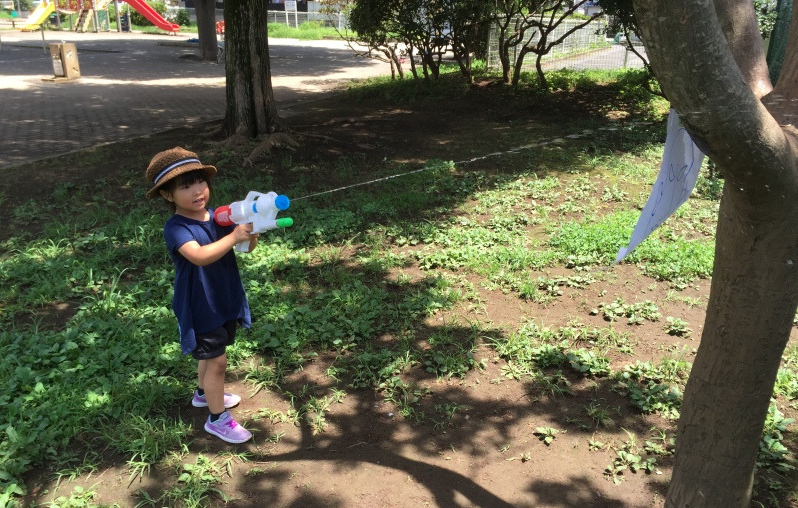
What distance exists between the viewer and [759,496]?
2615mm

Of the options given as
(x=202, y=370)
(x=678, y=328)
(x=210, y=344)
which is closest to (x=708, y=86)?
(x=210, y=344)

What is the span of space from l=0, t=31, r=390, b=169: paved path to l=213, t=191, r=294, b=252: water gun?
6.48m

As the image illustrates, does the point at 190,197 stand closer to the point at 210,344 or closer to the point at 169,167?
the point at 169,167

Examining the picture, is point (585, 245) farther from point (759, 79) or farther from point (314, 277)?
point (759, 79)

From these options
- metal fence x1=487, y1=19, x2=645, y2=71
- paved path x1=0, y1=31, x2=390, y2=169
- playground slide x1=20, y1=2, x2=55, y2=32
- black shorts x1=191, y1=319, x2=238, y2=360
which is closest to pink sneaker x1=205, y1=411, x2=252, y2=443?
black shorts x1=191, y1=319, x2=238, y2=360

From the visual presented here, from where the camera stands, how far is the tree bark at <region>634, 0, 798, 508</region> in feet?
5.00

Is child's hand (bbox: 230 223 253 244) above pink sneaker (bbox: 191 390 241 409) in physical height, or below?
above

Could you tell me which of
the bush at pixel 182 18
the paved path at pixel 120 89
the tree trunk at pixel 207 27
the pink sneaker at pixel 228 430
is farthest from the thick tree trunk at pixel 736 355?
the bush at pixel 182 18

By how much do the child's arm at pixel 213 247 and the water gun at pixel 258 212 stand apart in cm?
4

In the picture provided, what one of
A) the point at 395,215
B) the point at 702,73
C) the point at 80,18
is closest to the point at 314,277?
the point at 395,215

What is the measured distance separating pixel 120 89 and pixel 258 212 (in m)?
13.3

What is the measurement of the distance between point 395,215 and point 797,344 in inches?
136

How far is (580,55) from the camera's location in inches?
683

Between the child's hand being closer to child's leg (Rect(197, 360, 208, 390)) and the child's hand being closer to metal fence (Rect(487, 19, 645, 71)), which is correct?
child's leg (Rect(197, 360, 208, 390))
